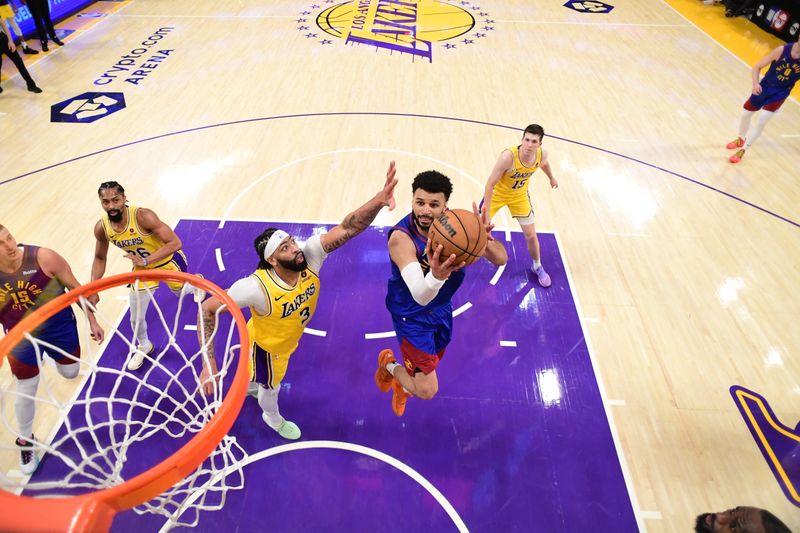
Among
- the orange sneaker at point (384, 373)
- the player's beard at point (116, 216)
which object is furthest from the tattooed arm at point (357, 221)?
the player's beard at point (116, 216)

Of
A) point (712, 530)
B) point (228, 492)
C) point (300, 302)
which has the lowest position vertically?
point (228, 492)

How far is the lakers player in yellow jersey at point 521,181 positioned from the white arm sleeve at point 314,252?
6.50 feet

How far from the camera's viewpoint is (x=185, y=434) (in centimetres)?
368

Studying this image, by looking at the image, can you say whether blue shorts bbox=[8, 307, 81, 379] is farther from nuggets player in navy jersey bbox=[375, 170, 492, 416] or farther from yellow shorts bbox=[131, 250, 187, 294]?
nuggets player in navy jersey bbox=[375, 170, 492, 416]

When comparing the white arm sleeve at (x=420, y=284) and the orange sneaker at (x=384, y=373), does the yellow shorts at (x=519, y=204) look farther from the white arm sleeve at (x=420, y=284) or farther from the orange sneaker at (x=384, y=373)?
the white arm sleeve at (x=420, y=284)

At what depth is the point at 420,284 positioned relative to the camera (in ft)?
8.57

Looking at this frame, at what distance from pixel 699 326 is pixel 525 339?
1.80m

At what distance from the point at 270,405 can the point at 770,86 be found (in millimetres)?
7711

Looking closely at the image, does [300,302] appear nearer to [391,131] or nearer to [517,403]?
[517,403]

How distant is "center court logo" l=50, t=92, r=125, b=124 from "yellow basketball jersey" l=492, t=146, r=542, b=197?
707 cm

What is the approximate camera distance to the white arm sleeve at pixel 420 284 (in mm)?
2513

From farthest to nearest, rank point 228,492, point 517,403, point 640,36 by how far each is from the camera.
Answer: point 640,36 < point 517,403 < point 228,492

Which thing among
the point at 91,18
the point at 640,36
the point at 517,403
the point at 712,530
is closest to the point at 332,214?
the point at 517,403

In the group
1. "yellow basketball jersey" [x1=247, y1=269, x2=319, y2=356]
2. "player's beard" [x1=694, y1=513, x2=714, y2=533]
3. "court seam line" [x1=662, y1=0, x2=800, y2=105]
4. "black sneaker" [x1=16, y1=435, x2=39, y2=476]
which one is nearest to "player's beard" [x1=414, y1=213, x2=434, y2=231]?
"yellow basketball jersey" [x1=247, y1=269, x2=319, y2=356]
